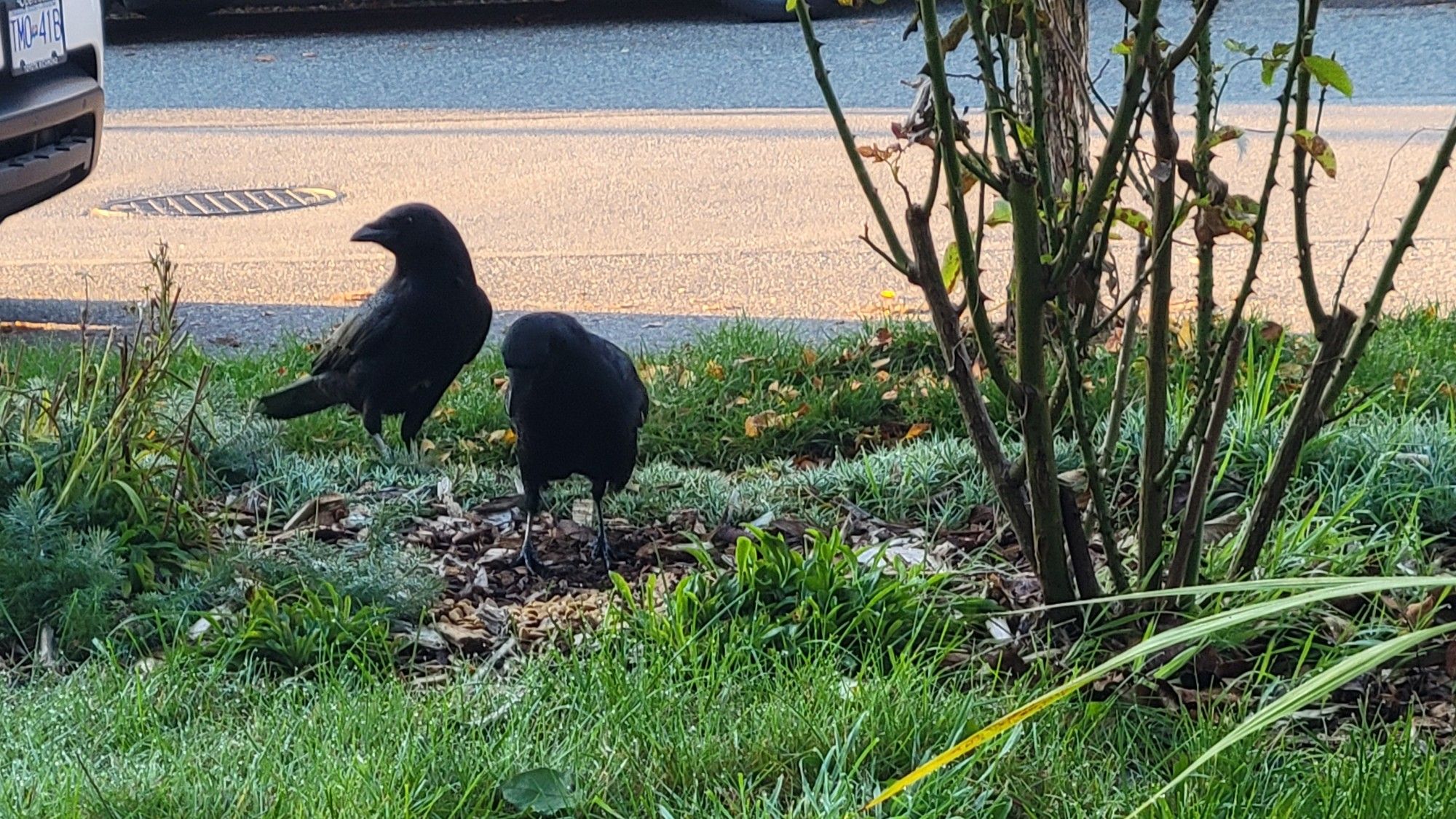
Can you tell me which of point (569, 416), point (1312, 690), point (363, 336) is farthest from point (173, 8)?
point (1312, 690)

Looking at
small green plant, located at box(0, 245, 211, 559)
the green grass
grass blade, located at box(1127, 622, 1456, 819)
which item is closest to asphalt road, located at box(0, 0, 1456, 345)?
small green plant, located at box(0, 245, 211, 559)

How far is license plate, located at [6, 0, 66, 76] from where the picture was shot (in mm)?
5793

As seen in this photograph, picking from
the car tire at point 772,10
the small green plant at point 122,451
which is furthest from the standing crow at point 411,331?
the car tire at point 772,10

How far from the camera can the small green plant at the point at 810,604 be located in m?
2.79

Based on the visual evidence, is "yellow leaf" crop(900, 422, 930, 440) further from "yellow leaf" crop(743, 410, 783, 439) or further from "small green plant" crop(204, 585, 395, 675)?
"small green plant" crop(204, 585, 395, 675)

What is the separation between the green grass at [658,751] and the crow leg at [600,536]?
2.85 feet

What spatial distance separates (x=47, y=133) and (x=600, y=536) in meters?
3.69

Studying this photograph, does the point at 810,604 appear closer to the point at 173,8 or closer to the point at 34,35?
the point at 34,35

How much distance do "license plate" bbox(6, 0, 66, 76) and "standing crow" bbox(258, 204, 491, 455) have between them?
8.10ft

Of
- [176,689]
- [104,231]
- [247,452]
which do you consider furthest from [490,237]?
[176,689]

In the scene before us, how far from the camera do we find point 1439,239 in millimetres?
6906

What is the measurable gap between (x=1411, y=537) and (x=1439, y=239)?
434cm

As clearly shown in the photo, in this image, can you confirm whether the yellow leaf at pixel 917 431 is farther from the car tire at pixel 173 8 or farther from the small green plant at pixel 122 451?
the car tire at pixel 173 8

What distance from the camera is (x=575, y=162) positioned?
872 cm
